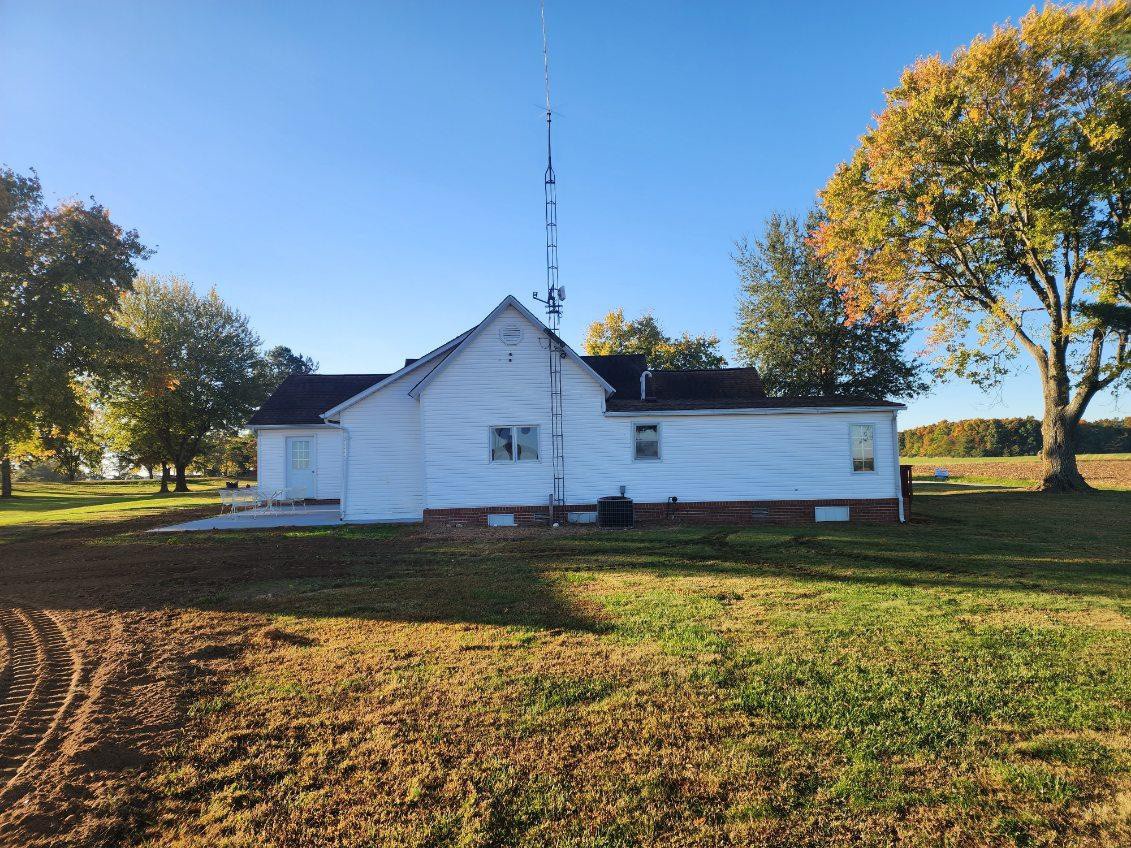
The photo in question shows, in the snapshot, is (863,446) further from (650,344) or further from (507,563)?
(650,344)

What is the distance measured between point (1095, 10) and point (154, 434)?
176 ft

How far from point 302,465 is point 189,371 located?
66.7 ft

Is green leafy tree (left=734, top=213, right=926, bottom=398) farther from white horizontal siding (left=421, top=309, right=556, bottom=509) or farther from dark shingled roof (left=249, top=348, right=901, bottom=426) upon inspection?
white horizontal siding (left=421, top=309, right=556, bottom=509)

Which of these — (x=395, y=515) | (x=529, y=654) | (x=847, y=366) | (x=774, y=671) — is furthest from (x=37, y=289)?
(x=847, y=366)

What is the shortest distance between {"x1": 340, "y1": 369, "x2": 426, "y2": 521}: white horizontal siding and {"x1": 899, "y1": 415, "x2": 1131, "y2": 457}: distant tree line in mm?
80983

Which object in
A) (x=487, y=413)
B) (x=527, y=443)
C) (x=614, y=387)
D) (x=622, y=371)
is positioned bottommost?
(x=527, y=443)

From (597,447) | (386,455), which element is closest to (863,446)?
(597,447)

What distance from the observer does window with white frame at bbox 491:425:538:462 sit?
16.4 m

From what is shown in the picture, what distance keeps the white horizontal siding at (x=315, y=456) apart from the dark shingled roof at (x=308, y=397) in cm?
55

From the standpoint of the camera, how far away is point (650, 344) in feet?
143

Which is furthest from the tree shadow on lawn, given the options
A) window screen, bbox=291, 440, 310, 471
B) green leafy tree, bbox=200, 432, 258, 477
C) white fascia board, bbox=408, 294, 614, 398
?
green leafy tree, bbox=200, 432, 258, 477

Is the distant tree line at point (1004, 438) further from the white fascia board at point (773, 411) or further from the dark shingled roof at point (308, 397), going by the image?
the dark shingled roof at point (308, 397)

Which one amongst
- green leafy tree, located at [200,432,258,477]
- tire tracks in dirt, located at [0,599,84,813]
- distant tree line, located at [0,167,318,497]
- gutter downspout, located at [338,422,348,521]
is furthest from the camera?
green leafy tree, located at [200,432,258,477]

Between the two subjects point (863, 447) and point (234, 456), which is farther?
point (234, 456)
